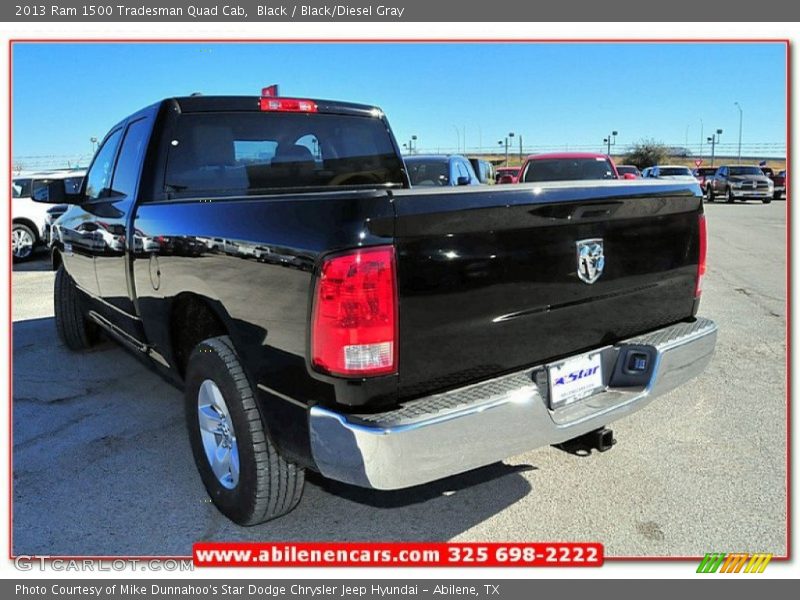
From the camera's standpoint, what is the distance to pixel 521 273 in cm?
254

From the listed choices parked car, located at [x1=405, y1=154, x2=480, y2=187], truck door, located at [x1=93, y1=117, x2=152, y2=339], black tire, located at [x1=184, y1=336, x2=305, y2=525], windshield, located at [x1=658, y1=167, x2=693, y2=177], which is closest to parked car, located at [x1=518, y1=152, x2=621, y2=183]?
parked car, located at [x1=405, y1=154, x2=480, y2=187]

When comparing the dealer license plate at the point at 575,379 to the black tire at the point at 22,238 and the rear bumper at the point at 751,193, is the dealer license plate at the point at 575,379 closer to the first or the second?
the black tire at the point at 22,238

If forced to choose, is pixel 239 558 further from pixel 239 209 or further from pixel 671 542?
pixel 671 542

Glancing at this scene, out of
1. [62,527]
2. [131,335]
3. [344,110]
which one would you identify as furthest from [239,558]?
[344,110]

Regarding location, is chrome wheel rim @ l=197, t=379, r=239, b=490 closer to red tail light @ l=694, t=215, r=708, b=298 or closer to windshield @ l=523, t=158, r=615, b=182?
red tail light @ l=694, t=215, r=708, b=298

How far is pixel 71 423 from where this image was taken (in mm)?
4211

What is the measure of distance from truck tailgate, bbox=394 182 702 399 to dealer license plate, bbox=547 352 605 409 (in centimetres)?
7

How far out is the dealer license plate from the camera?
264 centimetres

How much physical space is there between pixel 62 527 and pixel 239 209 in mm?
1716

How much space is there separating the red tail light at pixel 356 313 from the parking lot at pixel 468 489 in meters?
1.08

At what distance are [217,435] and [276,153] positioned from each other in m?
1.80

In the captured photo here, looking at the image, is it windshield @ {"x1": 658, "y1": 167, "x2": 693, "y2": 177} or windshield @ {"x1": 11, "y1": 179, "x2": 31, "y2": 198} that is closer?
windshield @ {"x1": 11, "y1": 179, "x2": 31, "y2": 198}

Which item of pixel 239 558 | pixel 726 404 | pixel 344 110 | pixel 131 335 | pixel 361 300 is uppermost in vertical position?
pixel 344 110

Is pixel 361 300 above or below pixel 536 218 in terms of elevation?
below
